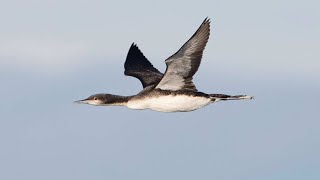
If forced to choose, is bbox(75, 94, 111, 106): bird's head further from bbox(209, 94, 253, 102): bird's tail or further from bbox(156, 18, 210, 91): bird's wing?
bbox(209, 94, 253, 102): bird's tail

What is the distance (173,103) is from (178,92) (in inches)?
18.1

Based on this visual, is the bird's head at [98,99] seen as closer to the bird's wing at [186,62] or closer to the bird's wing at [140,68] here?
the bird's wing at [186,62]

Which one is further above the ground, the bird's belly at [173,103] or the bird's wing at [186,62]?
the bird's wing at [186,62]

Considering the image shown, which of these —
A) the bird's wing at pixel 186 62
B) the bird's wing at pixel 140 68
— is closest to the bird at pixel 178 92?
the bird's wing at pixel 186 62

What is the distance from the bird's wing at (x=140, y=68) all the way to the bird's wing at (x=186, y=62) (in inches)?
193

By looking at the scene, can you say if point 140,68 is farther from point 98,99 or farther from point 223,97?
point 223,97

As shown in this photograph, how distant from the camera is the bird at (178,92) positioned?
29500 mm

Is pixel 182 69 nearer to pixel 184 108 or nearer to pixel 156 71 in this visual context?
pixel 184 108

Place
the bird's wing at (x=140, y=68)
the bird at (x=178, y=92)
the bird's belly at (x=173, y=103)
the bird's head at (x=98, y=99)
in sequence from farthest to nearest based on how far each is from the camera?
the bird's wing at (x=140, y=68) < the bird's head at (x=98, y=99) < the bird's belly at (x=173, y=103) < the bird at (x=178, y=92)

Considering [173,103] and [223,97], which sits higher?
[223,97]

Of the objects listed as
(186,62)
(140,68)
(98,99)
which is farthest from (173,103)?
(140,68)

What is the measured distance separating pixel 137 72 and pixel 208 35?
9294 mm

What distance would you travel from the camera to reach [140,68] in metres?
38.4

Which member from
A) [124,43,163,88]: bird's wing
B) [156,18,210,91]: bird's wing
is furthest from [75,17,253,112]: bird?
[124,43,163,88]: bird's wing
